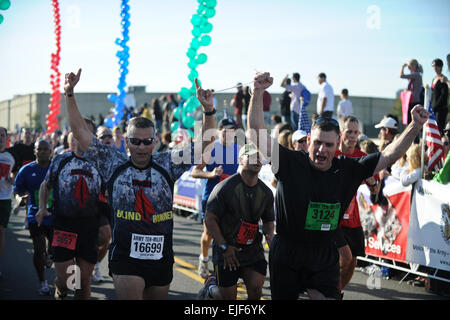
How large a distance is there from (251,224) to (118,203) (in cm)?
142

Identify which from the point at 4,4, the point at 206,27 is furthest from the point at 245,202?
the point at 206,27

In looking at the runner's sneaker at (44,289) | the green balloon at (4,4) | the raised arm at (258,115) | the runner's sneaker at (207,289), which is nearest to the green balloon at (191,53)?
the green balloon at (4,4)

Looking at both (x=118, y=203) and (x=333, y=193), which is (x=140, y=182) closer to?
(x=118, y=203)

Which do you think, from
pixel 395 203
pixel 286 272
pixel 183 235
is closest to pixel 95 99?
pixel 183 235

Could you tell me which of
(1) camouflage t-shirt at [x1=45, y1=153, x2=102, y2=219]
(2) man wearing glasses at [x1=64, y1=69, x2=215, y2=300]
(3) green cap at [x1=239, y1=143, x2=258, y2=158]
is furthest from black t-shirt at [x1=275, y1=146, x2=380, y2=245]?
(1) camouflage t-shirt at [x1=45, y1=153, x2=102, y2=219]

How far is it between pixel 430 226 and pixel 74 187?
4758mm

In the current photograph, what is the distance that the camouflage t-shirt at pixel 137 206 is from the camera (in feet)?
16.2

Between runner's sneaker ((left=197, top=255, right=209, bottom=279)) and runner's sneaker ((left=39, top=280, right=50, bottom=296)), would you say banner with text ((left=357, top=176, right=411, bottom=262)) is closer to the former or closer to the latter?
runner's sneaker ((left=197, top=255, right=209, bottom=279))

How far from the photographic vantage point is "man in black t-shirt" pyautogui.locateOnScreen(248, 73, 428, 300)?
183 inches

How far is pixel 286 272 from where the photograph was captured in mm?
4707

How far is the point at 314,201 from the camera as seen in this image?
464 centimetres

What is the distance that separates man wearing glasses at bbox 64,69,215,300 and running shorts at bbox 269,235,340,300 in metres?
0.95

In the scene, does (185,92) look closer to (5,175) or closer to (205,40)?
(205,40)

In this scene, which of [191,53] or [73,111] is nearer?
[73,111]
